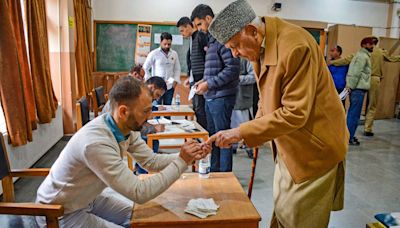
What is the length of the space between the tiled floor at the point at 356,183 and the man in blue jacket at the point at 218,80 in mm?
532

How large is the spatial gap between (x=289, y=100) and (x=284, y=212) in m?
0.54

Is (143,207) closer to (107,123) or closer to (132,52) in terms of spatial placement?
(107,123)

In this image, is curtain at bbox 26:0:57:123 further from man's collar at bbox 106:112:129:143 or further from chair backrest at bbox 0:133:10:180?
man's collar at bbox 106:112:129:143

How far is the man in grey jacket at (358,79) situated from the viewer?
4.84 metres

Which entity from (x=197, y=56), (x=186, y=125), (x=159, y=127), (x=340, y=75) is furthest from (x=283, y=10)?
(x=159, y=127)

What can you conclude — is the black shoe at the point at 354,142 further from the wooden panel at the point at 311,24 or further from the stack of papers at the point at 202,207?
the stack of papers at the point at 202,207

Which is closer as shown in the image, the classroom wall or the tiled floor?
the tiled floor

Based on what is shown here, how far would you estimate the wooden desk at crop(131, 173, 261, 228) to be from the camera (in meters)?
1.25

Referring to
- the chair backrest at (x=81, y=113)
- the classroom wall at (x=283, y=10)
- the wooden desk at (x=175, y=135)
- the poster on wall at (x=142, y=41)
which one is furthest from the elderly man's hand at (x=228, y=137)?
the classroom wall at (x=283, y=10)

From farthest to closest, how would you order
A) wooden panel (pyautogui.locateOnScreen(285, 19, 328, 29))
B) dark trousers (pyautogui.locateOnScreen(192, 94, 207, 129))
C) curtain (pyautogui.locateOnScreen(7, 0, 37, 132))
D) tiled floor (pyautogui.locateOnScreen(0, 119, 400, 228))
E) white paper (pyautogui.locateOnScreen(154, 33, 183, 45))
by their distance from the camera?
wooden panel (pyautogui.locateOnScreen(285, 19, 328, 29)) → white paper (pyautogui.locateOnScreen(154, 33, 183, 45)) → dark trousers (pyautogui.locateOnScreen(192, 94, 207, 129)) → curtain (pyautogui.locateOnScreen(7, 0, 37, 132)) → tiled floor (pyautogui.locateOnScreen(0, 119, 400, 228))

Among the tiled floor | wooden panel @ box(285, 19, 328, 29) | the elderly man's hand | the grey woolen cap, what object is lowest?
the tiled floor

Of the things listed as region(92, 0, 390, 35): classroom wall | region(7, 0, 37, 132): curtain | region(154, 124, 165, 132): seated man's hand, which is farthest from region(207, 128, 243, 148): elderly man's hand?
region(92, 0, 390, 35): classroom wall

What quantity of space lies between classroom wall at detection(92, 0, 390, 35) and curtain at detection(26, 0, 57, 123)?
3149 mm

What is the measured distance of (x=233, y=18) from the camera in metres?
1.32
